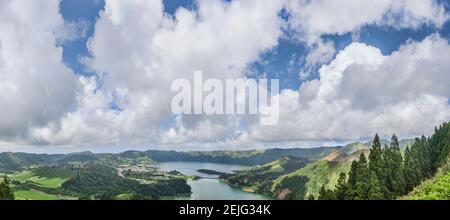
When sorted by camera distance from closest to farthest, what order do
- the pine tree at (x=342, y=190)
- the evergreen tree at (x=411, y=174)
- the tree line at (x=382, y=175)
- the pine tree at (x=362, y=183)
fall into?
the pine tree at (x=362, y=183), the tree line at (x=382, y=175), the pine tree at (x=342, y=190), the evergreen tree at (x=411, y=174)

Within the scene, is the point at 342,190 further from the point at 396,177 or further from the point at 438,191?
the point at 438,191

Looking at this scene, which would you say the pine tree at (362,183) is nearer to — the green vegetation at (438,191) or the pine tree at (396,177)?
the pine tree at (396,177)

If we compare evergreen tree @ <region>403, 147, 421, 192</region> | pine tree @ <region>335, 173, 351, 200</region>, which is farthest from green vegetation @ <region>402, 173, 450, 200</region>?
evergreen tree @ <region>403, 147, 421, 192</region>

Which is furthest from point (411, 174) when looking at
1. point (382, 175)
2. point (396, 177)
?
point (382, 175)

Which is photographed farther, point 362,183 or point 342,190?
point 342,190

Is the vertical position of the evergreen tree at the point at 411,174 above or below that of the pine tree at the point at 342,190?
above

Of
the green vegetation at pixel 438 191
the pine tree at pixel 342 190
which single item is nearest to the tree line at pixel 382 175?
the pine tree at pixel 342 190


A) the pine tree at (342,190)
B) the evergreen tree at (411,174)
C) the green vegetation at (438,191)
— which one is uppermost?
the green vegetation at (438,191)

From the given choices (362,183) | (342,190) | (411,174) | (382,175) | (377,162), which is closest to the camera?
(362,183)
